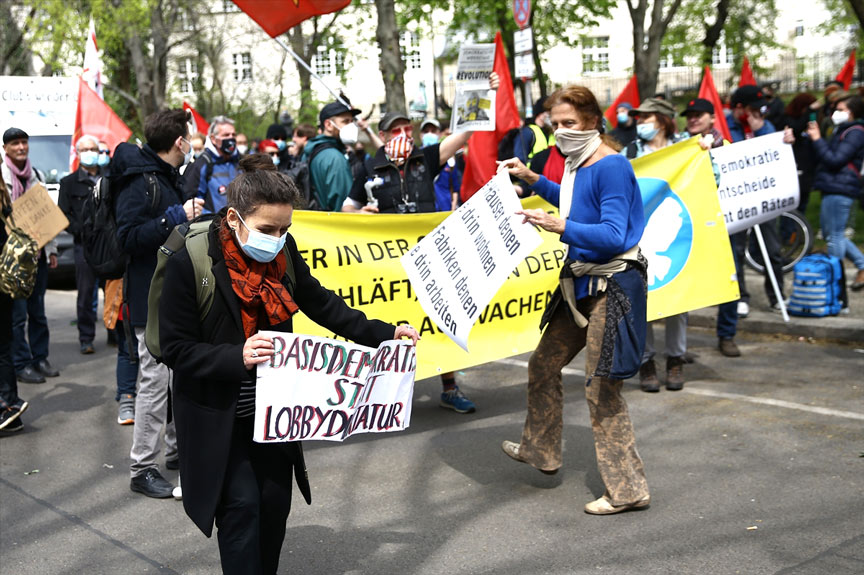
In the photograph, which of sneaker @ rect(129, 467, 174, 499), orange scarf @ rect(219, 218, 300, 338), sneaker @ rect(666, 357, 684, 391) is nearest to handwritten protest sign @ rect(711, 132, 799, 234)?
sneaker @ rect(666, 357, 684, 391)

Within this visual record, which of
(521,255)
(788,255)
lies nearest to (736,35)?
(788,255)

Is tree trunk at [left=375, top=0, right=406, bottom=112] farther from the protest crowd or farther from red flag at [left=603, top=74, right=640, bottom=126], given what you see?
the protest crowd

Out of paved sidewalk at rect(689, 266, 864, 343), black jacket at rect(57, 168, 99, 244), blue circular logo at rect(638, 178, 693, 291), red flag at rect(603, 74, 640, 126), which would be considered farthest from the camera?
red flag at rect(603, 74, 640, 126)

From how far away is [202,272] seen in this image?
3539mm

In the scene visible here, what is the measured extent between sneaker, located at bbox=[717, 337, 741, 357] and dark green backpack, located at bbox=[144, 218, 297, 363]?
224 inches

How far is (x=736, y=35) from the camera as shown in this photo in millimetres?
40125

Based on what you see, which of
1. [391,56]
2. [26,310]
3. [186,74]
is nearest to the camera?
[26,310]

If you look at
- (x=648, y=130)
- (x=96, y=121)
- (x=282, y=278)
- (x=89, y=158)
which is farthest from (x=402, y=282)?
(x=96, y=121)

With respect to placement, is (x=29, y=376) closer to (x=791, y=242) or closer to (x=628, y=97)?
(x=628, y=97)

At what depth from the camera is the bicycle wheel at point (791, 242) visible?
1126 centimetres

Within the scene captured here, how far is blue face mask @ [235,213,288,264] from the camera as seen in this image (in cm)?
348

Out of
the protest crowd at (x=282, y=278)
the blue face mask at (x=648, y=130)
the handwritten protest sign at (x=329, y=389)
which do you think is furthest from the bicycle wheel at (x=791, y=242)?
the handwritten protest sign at (x=329, y=389)

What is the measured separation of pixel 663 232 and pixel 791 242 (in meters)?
4.56

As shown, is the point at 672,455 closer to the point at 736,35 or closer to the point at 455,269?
the point at 455,269
